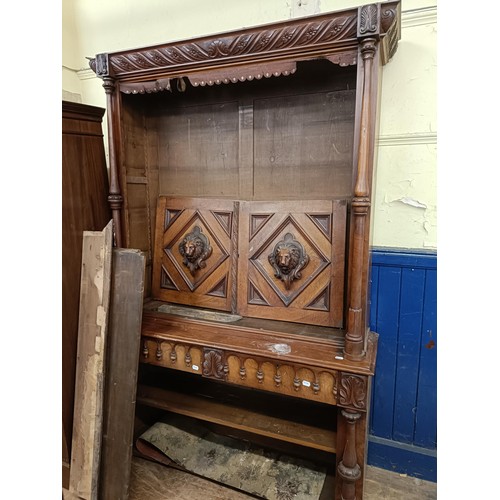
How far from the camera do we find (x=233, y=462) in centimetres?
186

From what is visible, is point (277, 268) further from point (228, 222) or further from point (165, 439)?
point (165, 439)

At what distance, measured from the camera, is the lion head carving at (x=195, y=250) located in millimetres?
1921

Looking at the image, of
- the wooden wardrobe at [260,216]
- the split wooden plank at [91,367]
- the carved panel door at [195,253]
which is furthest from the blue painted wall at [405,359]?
the split wooden plank at [91,367]

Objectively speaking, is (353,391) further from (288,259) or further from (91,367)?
(91,367)

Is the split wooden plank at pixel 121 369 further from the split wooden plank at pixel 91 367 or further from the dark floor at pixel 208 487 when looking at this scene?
the dark floor at pixel 208 487

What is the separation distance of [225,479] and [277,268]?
107 centimetres

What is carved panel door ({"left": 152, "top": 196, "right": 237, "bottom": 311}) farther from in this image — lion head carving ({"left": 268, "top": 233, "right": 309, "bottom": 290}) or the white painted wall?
the white painted wall

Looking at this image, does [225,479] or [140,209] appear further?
[140,209]

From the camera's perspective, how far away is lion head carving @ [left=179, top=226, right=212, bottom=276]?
1.92 metres

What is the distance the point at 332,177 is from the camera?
5.85 feet

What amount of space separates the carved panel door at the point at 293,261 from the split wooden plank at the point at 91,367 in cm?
66
